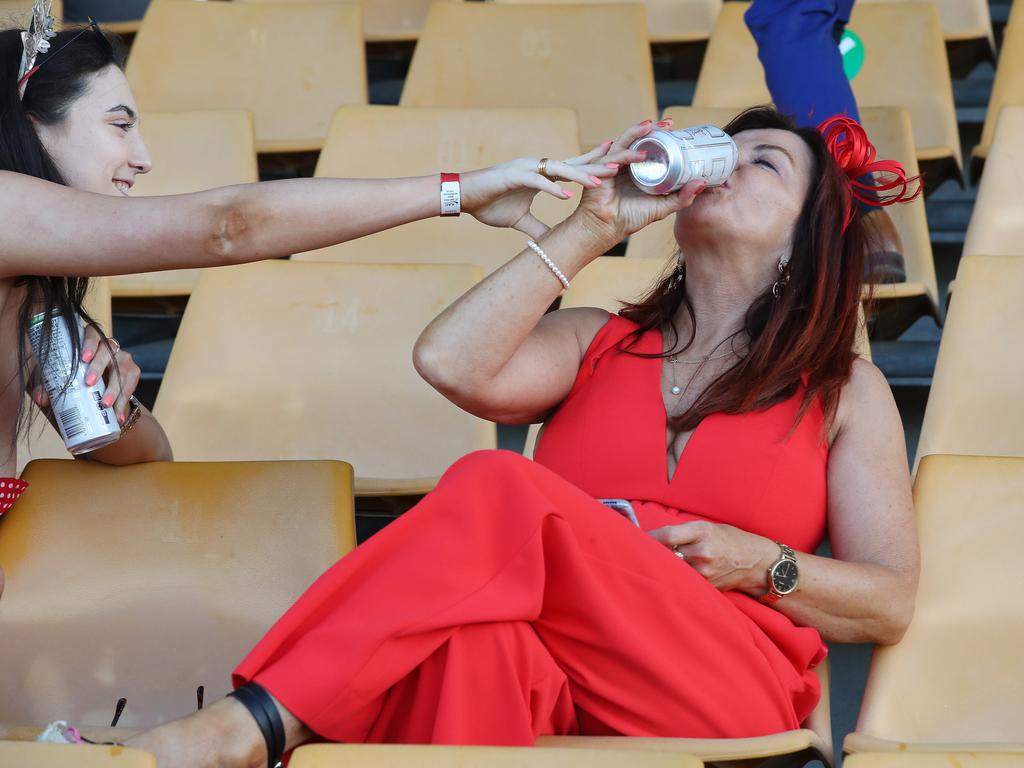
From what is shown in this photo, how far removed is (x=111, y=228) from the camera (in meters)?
1.51

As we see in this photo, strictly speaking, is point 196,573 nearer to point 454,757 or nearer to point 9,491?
point 9,491

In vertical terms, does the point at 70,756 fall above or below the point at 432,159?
above

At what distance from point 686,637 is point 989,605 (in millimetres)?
425

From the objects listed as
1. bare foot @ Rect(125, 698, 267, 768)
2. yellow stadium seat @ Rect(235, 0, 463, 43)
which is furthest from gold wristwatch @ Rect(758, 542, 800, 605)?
yellow stadium seat @ Rect(235, 0, 463, 43)

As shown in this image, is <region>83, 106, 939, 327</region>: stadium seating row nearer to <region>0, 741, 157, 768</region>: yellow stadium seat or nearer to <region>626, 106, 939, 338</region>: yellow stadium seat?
<region>626, 106, 939, 338</region>: yellow stadium seat

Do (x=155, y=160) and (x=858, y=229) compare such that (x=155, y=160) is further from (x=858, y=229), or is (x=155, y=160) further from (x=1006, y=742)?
(x=1006, y=742)

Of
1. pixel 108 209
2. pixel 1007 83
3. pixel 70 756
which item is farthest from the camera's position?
pixel 1007 83

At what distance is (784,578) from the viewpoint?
164cm

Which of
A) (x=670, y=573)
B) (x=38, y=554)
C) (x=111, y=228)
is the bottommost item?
(x=38, y=554)

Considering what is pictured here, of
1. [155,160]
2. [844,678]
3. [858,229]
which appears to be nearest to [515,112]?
[155,160]

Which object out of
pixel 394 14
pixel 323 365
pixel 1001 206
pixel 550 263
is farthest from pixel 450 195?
pixel 394 14

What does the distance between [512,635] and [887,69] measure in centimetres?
257

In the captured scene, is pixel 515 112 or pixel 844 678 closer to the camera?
pixel 844 678

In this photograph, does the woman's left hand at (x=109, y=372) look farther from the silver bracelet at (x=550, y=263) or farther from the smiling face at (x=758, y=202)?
the smiling face at (x=758, y=202)
